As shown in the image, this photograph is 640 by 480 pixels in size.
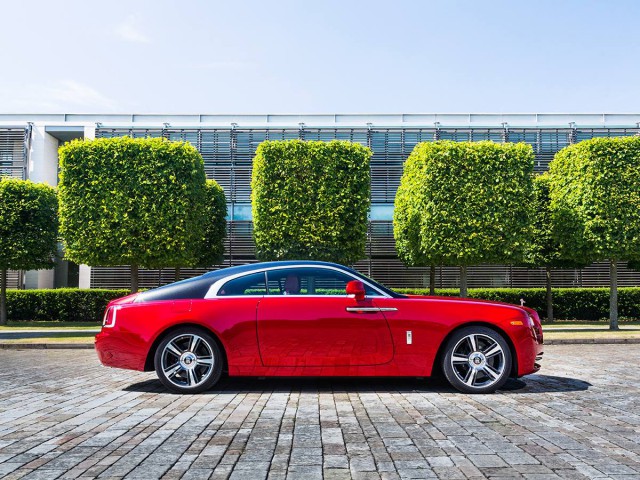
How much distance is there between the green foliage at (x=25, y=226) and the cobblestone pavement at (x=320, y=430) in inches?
701

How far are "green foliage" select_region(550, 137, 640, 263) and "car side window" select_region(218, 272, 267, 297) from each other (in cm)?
1682

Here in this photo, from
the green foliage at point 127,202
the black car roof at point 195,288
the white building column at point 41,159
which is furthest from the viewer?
the white building column at point 41,159

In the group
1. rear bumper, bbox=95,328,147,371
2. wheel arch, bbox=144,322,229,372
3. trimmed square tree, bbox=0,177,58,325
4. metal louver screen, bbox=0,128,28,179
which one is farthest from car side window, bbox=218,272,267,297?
metal louver screen, bbox=0,128,28,179

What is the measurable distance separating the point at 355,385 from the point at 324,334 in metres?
1.12

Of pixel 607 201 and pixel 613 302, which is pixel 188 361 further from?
pixel 613 302

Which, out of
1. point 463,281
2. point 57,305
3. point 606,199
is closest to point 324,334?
point 463,281

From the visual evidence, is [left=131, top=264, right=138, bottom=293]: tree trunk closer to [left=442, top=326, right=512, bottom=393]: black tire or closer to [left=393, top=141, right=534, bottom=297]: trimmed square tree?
[left=393, top=141, right=534, bottom=297]: trimmed square tree

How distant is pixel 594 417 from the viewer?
5.36 metres

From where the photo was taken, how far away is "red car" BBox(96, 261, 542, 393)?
6.61 m

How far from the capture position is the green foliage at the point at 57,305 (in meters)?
26.1

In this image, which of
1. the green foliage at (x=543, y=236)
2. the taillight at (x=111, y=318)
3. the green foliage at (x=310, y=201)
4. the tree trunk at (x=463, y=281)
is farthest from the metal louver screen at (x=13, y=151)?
the taillight at (x=111, y=318)

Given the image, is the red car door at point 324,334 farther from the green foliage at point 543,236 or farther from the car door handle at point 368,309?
the green foliage at point 543,236

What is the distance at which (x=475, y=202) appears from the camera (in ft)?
67.6

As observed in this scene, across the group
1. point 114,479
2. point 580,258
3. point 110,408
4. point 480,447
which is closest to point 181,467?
point 114,479
